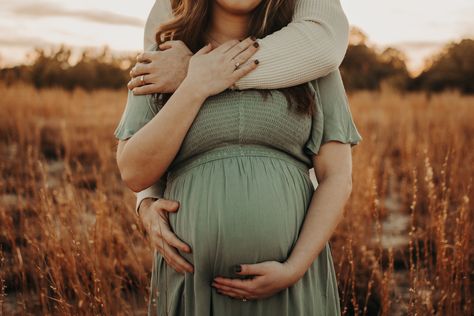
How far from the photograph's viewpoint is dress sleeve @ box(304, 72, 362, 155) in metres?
1.68

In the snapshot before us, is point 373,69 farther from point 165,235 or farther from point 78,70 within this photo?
point 165,235

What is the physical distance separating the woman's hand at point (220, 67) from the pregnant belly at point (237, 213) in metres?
0.25

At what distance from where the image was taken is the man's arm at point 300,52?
160 cm

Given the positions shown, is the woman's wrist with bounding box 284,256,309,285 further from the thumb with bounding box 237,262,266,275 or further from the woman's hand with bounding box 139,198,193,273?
the woman's hand with bounding box 139,198,193,273

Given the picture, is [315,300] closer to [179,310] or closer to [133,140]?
[179,310]

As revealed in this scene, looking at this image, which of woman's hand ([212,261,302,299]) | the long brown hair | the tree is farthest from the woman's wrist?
the tree

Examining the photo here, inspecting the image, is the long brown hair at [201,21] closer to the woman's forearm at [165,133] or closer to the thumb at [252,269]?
the woman's forearm at [165,133]

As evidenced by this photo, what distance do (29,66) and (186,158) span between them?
32.1 m

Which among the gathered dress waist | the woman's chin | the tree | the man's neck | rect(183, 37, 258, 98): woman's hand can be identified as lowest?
the gathered dress waist

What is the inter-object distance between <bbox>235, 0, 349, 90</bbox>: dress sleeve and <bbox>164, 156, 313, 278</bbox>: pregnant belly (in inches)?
10.4

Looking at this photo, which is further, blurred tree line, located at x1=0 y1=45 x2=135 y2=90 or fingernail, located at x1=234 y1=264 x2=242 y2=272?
blurred tree line, located at x1=0 y1=45 x2=135 y2=90

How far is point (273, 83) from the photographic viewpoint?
1605mm

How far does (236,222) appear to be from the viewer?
5.13 feet

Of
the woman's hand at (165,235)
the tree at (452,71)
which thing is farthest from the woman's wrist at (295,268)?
the tree at (452,71)
